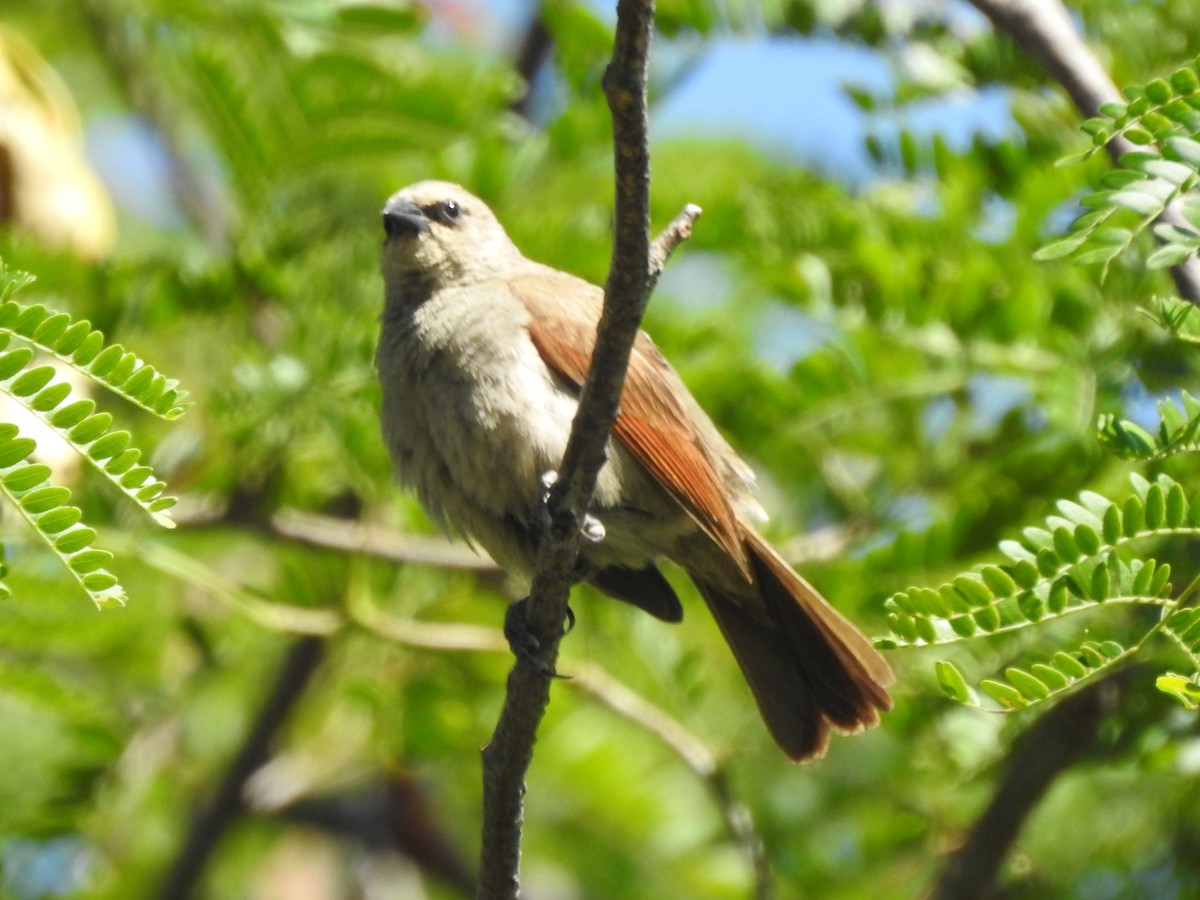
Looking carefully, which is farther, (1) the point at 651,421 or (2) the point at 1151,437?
(1) the point at 651,421

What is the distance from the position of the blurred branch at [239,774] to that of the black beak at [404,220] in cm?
179

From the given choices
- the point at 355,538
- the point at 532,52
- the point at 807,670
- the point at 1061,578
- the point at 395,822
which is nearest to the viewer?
the point at 1061,578

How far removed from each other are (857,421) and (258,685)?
130 inches

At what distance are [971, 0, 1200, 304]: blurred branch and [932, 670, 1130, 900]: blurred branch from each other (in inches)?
61.7

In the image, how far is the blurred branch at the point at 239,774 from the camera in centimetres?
580

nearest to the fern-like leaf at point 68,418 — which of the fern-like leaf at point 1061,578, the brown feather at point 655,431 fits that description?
the fern-like leaf at point 1061,578

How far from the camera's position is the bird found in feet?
12.6

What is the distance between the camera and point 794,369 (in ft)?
14.5

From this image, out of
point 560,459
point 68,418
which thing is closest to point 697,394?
point 560,459

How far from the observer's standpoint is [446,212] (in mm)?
4637

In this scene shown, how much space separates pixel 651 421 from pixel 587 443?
1.11 m

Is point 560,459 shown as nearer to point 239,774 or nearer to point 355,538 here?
point 355,538

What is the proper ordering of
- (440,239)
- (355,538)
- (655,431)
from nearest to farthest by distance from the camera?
(655,431), (440,239), (355,538)

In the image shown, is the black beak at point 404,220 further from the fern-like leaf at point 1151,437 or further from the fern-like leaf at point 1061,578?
the fern-like leaf at point 1151,437
